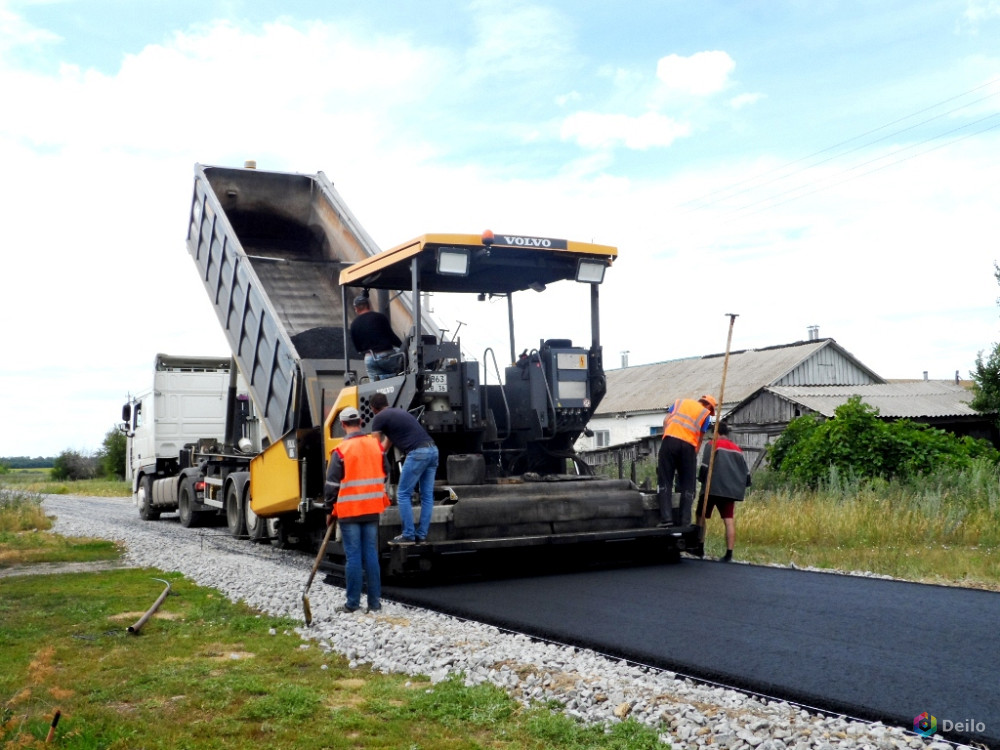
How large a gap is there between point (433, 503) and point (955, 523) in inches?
215

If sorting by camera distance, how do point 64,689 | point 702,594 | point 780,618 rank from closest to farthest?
point 64,689
point 780,618
point 702,594

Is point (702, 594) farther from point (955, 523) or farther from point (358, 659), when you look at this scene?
point (955, 523)

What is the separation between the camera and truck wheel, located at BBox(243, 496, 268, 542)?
11.7 metres

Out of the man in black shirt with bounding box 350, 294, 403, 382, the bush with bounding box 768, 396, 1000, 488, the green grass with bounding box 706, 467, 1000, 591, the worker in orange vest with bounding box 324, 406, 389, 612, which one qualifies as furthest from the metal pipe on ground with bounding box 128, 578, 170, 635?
the bush with bounding box 768, 396, 1000, 488

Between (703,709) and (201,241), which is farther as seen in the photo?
(201,241)

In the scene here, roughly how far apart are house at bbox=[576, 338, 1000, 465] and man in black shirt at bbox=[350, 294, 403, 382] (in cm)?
1112

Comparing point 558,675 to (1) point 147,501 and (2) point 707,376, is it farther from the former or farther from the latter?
(2) point 707,376

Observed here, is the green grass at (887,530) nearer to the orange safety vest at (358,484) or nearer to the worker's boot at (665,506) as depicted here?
the worker's boot at (665,506)

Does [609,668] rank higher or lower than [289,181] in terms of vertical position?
lower

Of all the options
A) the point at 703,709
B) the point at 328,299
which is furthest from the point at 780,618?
the point at 328,299

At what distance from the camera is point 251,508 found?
1149 centimetres

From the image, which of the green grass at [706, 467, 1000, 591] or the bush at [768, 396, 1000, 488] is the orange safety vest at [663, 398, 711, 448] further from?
the bush at [768, 396, 1000, 488]

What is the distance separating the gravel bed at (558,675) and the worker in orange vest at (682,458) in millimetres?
2579

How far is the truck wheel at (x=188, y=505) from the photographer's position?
593 inches
